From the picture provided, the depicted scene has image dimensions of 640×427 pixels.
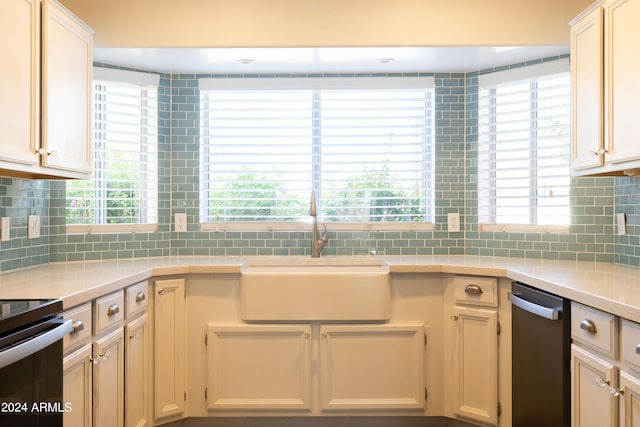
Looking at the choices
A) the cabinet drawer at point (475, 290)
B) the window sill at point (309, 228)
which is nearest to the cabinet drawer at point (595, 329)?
the cabinet drawer at point (475, 290)

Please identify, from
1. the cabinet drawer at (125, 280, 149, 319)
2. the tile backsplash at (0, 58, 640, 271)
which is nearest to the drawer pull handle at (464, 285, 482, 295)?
the tile backsplash at (0, 58, 640, 271)

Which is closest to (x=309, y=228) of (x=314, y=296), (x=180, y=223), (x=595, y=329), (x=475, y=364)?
(x=314, y=296)

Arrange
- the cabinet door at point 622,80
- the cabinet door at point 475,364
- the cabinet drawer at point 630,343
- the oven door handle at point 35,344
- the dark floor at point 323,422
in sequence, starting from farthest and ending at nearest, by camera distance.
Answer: the dark floor at point 323,422, the cabinet door at point 475,364, the cabinet door at point 622,80, the cabinet drawer at point 630,343, the oven door handle at point 35,344

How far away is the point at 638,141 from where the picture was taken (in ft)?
6.50

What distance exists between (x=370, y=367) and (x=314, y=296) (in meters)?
0.50

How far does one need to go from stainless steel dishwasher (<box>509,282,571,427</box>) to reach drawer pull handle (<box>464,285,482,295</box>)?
0.18 m

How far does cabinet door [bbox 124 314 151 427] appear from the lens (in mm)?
2363

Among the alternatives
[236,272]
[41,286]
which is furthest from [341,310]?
[41,286]

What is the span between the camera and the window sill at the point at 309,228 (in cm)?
334

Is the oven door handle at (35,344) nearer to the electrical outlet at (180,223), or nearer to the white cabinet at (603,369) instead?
the electrical outlet at (180,223)

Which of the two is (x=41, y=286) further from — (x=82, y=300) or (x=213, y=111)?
(x=213, y=111)

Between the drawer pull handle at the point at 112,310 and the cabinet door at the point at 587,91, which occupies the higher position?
the cabinet door at the point at 587,91

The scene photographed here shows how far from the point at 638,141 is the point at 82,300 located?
2.23m

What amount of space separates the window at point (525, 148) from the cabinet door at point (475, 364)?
792 millimetres
